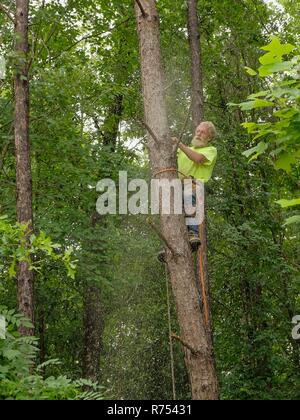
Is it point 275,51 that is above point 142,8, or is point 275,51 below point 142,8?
below

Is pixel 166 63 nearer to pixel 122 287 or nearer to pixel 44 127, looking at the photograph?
pixel 44 127

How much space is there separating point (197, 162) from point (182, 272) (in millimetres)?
1375

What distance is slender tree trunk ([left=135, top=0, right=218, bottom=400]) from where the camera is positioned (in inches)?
221

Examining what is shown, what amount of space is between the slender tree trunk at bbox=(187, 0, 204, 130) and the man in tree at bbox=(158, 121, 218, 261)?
12.5 ft

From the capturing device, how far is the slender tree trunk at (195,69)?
1074cm

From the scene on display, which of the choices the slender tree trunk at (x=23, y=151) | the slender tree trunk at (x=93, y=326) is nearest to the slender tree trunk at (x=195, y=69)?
the slender tree trunk at (x=23, y=151)

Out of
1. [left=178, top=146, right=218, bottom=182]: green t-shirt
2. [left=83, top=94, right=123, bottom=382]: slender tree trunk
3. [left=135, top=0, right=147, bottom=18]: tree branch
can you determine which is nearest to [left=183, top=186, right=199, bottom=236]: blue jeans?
[left=178, top=146, right=218, bottom=182]: green t-shirt

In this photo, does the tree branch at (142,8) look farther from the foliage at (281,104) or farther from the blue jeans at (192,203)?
the foliage at (281,104)

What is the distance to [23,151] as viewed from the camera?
993cm

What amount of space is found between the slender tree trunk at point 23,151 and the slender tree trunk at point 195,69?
295cm

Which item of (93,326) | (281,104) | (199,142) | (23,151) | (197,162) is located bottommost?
(93,326)

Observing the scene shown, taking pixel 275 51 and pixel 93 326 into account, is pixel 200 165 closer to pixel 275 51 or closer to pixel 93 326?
pixel 275 51

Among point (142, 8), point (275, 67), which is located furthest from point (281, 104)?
point (142, 8)
